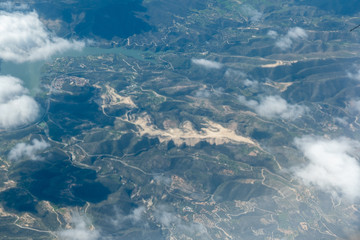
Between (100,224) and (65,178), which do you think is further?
(65,178)

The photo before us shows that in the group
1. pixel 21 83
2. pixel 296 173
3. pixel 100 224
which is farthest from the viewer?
pixel 21 83

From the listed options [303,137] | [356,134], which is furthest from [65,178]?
[356,134]

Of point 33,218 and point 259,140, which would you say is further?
point 259,140

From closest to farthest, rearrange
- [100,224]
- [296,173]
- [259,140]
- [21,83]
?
[100,224]
[296,173]
[259,140]
[21,83]

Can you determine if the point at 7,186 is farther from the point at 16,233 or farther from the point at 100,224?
the point at 100,224

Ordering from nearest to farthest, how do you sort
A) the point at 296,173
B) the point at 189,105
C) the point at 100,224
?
the point at 100,224 → the point at 296,173 → the point at 189,105

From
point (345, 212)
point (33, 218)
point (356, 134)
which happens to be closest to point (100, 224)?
point (33, 218)

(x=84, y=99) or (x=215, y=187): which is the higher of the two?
(x=84, y=99)

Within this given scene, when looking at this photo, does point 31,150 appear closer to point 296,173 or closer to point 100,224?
point 100,224

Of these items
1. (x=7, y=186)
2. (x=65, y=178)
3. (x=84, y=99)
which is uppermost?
(x=84, y=99)
